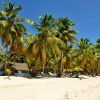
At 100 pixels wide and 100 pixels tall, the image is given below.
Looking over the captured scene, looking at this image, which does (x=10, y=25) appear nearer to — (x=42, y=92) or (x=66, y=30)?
(x=66, y=30)

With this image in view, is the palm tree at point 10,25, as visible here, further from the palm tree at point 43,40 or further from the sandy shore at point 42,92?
the sandy shore at point 42,92

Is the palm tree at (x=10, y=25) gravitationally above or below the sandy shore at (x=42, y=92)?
above

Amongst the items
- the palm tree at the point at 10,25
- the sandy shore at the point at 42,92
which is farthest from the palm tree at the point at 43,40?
the sandy shore at the point at 42,92

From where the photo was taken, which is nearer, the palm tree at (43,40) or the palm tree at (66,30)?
the palm tree at (43,40)

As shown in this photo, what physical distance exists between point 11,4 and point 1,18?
2402 mm

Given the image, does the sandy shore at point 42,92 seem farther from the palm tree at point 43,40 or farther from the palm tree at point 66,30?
the palm tree at point 66,30

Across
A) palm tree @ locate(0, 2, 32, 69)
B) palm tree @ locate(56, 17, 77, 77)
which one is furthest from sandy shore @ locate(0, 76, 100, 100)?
palm tree @ locate(56, 17, 77, 77)

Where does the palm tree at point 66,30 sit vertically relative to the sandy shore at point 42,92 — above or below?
above

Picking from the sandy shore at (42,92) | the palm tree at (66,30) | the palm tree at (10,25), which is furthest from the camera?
the palm tree at (66,30)

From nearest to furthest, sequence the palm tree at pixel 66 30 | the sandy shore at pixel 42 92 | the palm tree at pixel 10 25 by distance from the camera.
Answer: the sandy shore at pixel 42 92, the palm tree at pixel 10 25, the palm tree at pixel 66 30

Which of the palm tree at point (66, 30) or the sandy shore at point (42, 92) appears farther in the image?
the palm tree at point (66, 30)

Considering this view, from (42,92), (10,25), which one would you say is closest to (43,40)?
(10,25)

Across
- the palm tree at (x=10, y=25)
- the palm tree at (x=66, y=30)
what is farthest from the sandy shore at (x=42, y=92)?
the palm tree at (x=66, y=30)

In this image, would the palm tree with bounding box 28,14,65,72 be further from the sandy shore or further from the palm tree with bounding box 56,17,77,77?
the sandy shore
